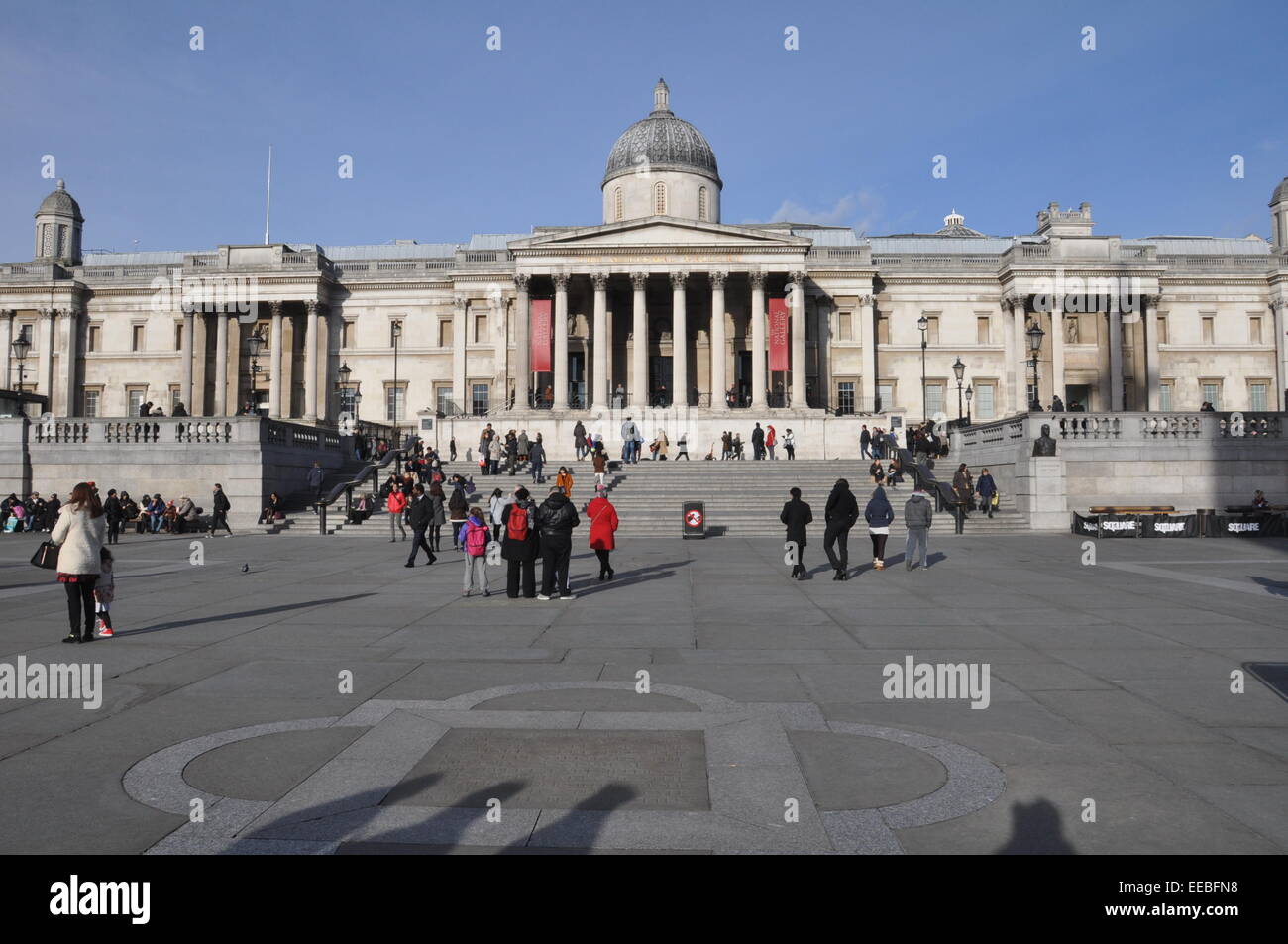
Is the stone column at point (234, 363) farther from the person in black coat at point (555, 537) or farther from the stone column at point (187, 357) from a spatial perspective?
the person in black coat at point (555, 537)

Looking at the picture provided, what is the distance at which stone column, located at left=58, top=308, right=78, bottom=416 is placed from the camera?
62.8 metres

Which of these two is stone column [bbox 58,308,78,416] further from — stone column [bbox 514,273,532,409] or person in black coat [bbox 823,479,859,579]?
person in black coat [bbox 823,479,859,579]

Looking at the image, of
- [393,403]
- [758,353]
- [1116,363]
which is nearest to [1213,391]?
[1116,363]

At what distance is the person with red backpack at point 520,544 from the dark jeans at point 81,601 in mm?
5396

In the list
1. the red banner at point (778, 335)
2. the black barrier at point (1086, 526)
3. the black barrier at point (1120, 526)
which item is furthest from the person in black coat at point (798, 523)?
the red banner at point (778, 335)

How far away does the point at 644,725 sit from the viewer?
6.77m

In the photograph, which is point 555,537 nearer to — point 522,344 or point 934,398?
point 522,344

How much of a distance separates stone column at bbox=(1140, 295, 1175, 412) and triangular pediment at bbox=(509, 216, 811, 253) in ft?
76.3

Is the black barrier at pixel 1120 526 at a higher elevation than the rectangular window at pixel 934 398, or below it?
below

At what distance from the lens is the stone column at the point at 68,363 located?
62.8 m

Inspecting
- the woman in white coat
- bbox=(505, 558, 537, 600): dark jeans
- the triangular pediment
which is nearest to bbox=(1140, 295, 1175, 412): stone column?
the triangular pediment

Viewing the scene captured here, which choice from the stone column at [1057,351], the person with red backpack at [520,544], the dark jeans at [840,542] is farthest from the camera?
the stone column at [1057,351]

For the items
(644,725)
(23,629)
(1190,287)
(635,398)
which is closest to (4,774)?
(644,725)

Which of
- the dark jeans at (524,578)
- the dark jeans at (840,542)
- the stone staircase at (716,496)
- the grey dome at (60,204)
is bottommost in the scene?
the dark jeans at (524,578)
